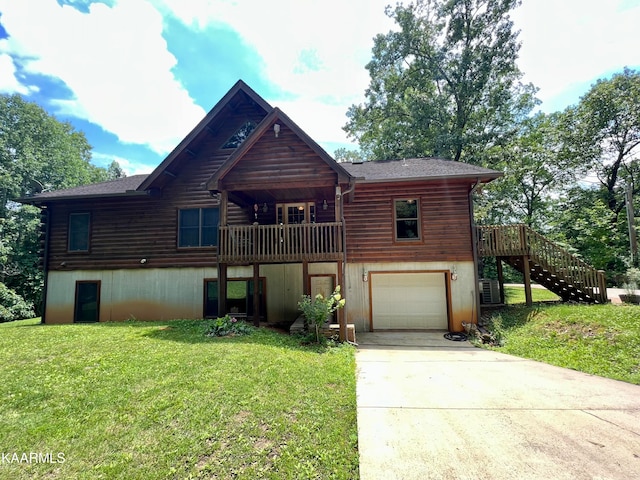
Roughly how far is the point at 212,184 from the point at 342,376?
6598 mm

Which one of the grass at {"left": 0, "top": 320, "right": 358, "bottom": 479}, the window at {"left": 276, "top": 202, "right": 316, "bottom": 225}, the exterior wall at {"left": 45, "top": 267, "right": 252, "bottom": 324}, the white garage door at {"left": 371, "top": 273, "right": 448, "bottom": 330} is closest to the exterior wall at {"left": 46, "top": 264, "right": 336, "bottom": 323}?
the exterior wall at {"left": 45, "top": 267, "right": 252, "bottom": 324}

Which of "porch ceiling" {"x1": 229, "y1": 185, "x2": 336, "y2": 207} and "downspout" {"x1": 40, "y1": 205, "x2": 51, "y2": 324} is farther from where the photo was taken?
"downspout" {"x1": 40, "y1": 205, "x2": 51, "y2": 324}

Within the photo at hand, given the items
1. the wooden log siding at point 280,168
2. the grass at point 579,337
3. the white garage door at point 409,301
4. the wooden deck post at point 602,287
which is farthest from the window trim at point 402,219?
the wooden deck post at point 602,287

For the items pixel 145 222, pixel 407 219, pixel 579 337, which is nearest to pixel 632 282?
pixel 579 337

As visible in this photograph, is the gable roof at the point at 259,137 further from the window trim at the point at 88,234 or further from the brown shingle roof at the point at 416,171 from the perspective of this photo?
the window trim at the point at 88,234

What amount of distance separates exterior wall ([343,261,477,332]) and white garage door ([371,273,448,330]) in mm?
265

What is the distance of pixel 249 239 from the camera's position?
8898mm

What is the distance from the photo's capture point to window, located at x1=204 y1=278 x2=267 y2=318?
10953 mm

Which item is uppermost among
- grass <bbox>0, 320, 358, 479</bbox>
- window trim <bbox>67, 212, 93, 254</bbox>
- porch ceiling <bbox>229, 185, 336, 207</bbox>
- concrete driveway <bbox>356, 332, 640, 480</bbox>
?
porch ceiling <bbox>229, 185, 336, 207</bbox>

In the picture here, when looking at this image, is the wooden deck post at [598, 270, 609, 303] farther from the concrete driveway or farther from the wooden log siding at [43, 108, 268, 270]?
the wooden log siding at [43, 108, 268, 270]

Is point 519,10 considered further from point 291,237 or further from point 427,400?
point 427,400

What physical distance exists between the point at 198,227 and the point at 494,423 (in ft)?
36.3

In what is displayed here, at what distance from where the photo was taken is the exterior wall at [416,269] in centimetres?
1014

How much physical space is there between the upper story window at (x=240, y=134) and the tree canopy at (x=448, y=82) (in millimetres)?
13668
